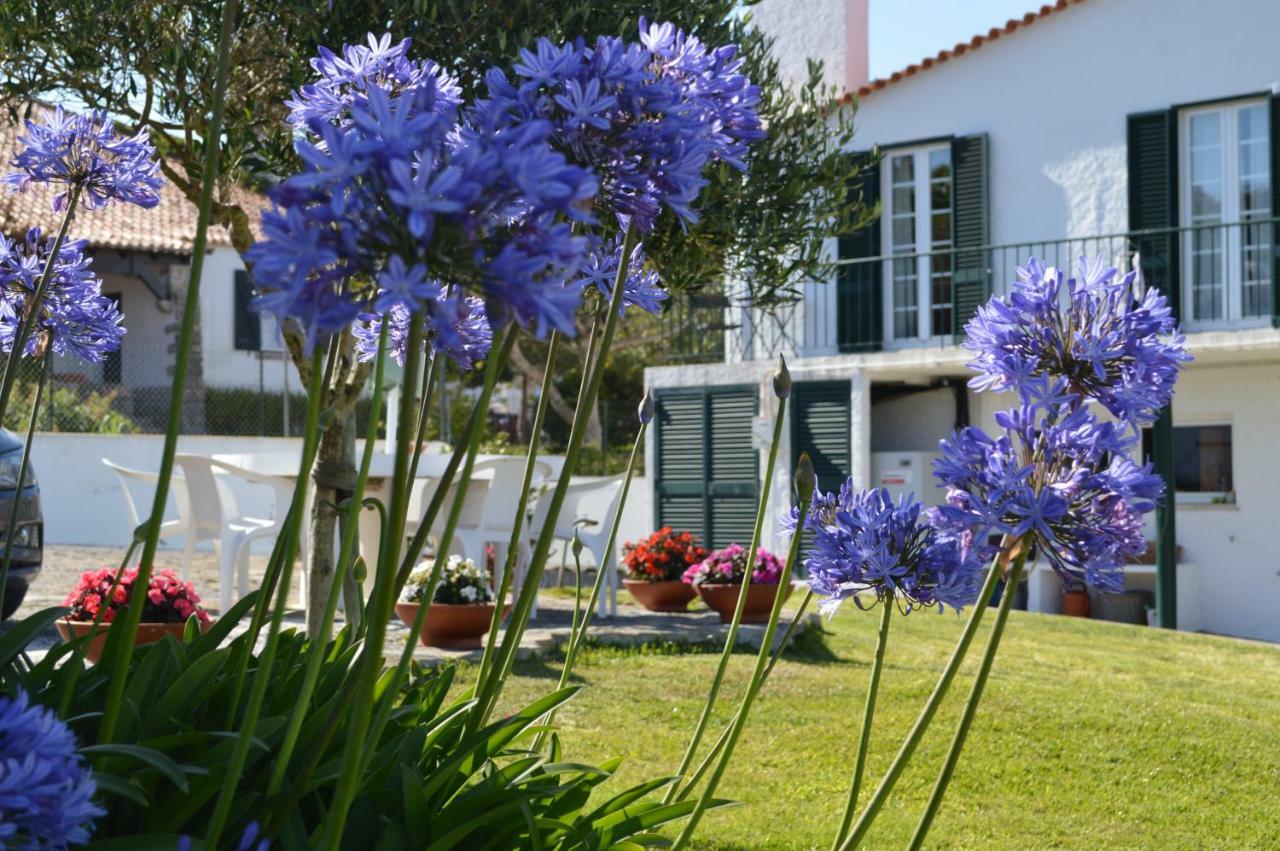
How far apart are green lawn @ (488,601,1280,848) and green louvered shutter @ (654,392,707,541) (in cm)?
804

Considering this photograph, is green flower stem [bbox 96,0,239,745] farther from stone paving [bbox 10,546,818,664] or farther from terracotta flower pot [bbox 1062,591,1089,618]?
terracotta flower pot [bbox 1062,591,1089,618]

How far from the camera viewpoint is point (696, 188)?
1.84 meters

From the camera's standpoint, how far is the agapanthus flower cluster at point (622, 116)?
1.72m

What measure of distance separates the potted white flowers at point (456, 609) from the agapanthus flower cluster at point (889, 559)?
654 centimetres

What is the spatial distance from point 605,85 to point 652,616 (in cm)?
963

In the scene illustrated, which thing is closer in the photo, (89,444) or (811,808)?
(811,808)

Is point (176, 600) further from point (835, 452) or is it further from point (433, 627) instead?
point (835, 452)

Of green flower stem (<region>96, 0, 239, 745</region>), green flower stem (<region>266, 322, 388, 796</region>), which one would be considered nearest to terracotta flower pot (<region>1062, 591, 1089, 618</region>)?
green flower stem (<region>266, 322, 388, 796</region>)

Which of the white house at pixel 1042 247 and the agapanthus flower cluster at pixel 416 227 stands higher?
the white house at pixel 1042 247

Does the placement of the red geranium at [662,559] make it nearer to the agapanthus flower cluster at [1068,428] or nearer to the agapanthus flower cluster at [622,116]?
the agapanthus flower cluster at [1068,428]

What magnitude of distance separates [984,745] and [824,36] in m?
12.7

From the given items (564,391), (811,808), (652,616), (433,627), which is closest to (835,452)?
(652,616)

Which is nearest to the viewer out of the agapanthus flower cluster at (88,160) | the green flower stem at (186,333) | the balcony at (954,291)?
the green flower stem at (186,333)

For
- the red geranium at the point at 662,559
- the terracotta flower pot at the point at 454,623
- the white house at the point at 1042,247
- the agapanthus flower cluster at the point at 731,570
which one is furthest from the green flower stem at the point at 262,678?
the white house at the point at 1042,247
